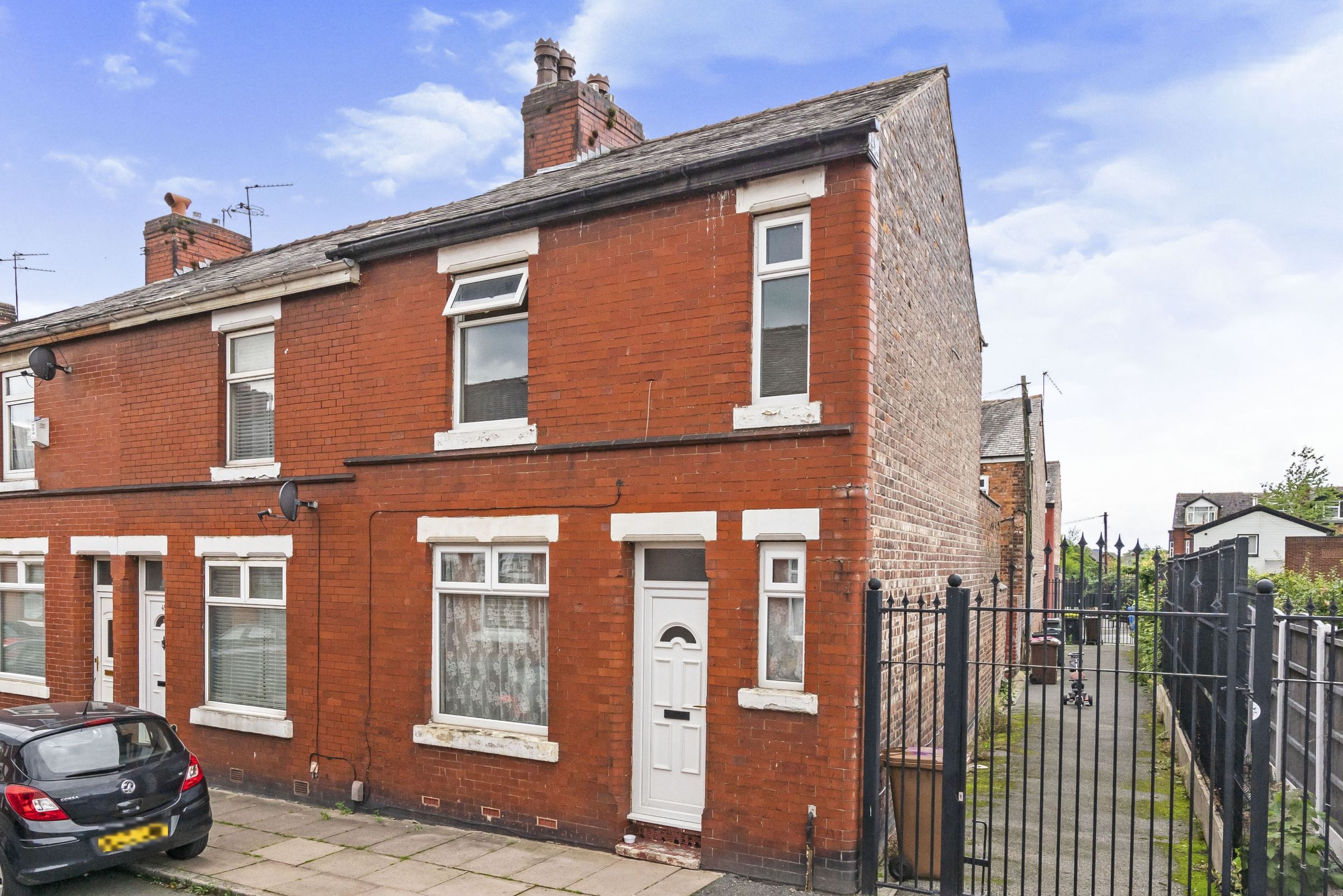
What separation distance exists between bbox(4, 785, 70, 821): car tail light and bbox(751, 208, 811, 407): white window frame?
641 cm

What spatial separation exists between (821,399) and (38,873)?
23.4 ft

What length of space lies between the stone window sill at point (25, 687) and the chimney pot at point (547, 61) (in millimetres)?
11301

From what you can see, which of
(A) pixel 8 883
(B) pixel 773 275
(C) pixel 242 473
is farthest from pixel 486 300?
(A) pixel 8 883

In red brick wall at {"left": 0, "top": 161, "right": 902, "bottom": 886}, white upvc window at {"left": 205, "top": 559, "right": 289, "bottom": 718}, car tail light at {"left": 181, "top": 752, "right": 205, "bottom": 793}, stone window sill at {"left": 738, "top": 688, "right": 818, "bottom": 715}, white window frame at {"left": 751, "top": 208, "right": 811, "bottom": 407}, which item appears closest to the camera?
stone window sill at {"left": 738, "top": 688, "right": 818, "bottom": 715}

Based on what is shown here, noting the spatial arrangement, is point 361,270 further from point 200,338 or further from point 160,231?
point 160,231

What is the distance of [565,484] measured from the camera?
8711 millimetres

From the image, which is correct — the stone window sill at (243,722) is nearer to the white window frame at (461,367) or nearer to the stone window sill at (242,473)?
the stone window sill at (242,473)

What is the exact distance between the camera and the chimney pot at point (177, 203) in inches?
685

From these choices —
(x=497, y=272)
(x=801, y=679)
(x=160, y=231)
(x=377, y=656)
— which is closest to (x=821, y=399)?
(x=801, y=679)

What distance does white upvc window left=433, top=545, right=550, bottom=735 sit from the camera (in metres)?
9.02

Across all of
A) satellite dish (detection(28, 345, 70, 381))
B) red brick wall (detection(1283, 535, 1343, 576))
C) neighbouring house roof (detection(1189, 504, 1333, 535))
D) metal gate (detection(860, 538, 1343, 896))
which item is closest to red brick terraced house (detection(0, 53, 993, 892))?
satellite dish (detection(28, 345, 70, 381))

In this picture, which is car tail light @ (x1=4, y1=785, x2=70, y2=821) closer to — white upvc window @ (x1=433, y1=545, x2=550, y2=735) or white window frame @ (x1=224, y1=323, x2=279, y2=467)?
white upvc window @ (x1=433, y1=545, x2=550, y2=735)

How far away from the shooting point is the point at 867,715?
7.19 metres

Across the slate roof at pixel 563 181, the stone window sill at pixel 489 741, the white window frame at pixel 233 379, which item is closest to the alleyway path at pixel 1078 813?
the stone window sill at pixel 489 741
